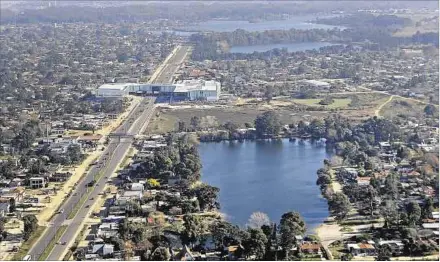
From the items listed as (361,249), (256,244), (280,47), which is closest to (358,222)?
(361,249)

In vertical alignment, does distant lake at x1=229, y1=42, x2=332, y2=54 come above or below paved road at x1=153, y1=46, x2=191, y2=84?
below

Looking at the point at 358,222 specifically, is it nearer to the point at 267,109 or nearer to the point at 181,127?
the point at 181,127

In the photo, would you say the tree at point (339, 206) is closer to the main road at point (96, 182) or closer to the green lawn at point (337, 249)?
the green lawn at point (337, 249)

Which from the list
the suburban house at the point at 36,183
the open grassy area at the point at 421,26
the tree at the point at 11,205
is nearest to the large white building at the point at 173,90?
the suburban house at the point at 36,183

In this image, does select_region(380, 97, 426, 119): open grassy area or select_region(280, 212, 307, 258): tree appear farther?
select_region(380, 97, 426, 119): open grassy area

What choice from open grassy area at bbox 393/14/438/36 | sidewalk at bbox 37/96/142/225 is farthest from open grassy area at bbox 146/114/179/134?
open grassy area at bbox 393/14/438/36

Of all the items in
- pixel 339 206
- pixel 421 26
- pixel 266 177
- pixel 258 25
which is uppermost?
pixel 421 26

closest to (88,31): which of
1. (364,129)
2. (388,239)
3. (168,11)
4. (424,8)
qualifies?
(168,11)

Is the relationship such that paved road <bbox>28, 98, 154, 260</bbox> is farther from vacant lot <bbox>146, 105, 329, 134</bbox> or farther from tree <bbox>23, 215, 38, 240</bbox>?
vacant lot <bbox>146, 105, 329, 134</bbox>
